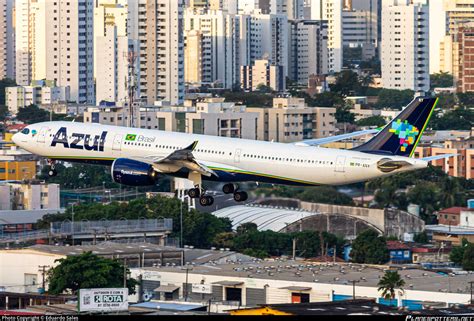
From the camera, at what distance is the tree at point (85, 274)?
10650cm

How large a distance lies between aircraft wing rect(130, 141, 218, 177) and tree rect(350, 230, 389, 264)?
50.6 m

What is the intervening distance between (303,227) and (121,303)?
70217 millimetres

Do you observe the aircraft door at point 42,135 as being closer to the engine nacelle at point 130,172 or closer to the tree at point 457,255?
the engine nacelle at point 130,172

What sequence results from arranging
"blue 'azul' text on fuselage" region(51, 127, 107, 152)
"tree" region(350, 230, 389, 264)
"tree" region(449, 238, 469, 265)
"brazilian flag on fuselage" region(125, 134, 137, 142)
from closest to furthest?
1. "brazilian flag on fuselage" region(125, 134, 137, 142)
2. "blue 'azul' text on fuselage" region(51, 127, 107, 152)
3. "tree" region(449, 238, 469, 265)
4. "tree" region(350, 230, 389, 264)

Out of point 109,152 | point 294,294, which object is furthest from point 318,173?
point 294,294

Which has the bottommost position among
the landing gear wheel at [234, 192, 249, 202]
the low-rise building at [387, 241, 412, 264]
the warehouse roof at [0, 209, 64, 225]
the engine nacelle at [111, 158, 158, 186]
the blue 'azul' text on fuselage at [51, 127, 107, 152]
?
the low-rise building at [387, 241, 412, 264]

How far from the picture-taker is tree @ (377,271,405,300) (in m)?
99.9

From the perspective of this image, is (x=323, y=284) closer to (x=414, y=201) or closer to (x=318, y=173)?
(x=318, y=173)

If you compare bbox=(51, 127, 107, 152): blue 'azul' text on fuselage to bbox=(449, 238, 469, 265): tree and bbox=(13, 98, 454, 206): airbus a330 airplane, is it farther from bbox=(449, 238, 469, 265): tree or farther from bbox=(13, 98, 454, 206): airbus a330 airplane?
bbox=(449, 238, 469, 265): tree

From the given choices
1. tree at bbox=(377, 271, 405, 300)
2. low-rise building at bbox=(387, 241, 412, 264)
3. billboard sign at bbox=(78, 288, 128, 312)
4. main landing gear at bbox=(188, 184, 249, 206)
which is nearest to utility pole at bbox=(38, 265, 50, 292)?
tree at bbox=(377, 271, 405, 300)

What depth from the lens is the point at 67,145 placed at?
296ft

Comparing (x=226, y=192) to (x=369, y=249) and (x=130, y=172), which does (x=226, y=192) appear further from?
(x=369, y=249)

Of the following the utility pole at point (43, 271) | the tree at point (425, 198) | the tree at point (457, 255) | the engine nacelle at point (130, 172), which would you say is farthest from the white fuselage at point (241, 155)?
the tree at point (425, 198)

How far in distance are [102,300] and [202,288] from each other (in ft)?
83.4
